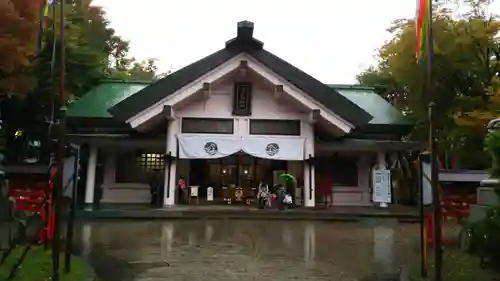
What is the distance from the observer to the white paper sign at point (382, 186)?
19.5 meters

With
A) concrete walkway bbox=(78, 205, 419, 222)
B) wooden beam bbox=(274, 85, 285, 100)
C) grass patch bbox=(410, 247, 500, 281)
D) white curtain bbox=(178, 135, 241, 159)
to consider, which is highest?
wooden beam bbox=(274, 85, 285, 100)

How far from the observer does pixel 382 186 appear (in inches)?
771

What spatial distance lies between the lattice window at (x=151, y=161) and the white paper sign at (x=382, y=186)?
29.9ft

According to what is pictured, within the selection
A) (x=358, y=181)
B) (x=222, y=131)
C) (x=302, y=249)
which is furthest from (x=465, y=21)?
(x=302, y=249)

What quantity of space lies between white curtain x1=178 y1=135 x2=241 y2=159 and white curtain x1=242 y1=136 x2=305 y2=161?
487 mm

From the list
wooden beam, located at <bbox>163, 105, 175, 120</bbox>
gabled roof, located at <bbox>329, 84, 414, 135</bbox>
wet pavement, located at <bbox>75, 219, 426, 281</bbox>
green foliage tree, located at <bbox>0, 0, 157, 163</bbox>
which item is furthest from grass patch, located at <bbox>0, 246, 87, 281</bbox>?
gabled roof, located at <bbox>329, 84, 414, 135</bbox>

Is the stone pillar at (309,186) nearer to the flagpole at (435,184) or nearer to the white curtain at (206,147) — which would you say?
the white curtain at (206,147)

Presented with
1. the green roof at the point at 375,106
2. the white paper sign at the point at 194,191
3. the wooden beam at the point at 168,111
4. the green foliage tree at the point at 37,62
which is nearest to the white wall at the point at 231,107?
the wooden beam at the point at 168,111

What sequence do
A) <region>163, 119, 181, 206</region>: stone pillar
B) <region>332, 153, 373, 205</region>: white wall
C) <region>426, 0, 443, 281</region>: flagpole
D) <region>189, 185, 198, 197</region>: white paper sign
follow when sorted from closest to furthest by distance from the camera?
<region>426, 0, 443, 281</region>: flagpole < <region>163, 119, 181, 206</region>: stone pillar < <region>189, 185, 198, 197</region>: white paper sign < <region>332, 153, 373, 205</region>: white wall

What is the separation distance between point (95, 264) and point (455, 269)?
19.2 feet

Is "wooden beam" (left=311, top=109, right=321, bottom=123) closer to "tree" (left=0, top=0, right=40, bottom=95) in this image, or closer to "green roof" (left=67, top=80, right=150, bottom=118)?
"green roof" (left=67, top=80, right=150, bottom=118)

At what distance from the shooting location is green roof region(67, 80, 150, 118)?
2141cm

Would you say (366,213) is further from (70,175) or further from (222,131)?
(70,175)

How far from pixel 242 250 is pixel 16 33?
34.9 feet
